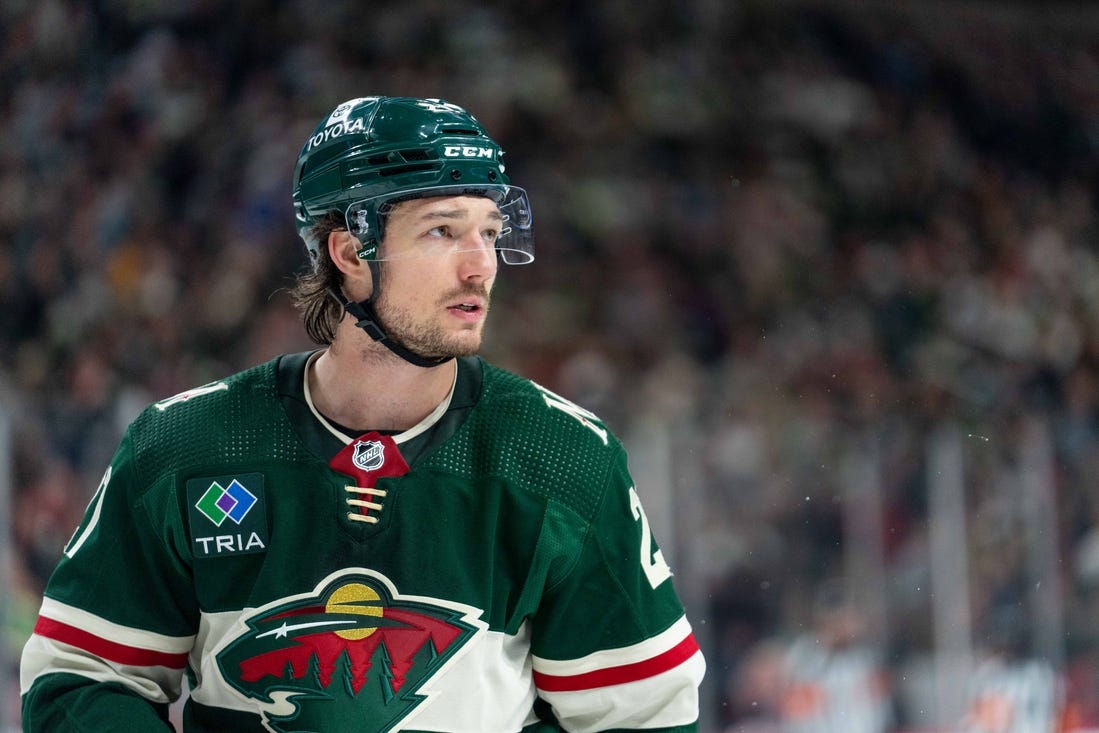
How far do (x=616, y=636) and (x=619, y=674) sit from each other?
0.05 metres

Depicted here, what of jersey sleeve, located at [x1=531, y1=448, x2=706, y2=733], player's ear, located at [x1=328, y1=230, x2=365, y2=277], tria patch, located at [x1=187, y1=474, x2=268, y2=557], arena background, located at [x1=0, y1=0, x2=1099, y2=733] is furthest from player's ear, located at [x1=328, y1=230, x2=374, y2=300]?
arena background, located at [x1=0, y1=0, x2=1099, y2=733]

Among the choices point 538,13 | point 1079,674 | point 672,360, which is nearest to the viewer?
point 1079,674

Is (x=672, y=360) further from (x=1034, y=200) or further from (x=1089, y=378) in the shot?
(x=1034, y=200)

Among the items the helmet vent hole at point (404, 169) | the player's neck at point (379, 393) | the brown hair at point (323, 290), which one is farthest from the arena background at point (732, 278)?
the helmet vent hole at point (404, 169)

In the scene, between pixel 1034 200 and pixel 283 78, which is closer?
pixel 283 78

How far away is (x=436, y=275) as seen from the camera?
1895mm

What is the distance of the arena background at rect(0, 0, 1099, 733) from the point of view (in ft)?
14.7

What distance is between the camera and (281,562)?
6.02ft

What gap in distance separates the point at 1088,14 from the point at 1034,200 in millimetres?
1477

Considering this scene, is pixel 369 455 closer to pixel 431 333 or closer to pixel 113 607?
pixel 431 333

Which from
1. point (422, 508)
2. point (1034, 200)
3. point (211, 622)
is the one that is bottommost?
point (211, 622)

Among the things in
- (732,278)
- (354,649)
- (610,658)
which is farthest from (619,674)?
(732,278)

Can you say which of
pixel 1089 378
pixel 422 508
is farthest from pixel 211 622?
pixel 1089 378

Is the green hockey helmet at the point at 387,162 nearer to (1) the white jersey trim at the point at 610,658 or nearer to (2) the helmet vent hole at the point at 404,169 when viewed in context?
(2) the helmet vent hole at the point at 404,169
